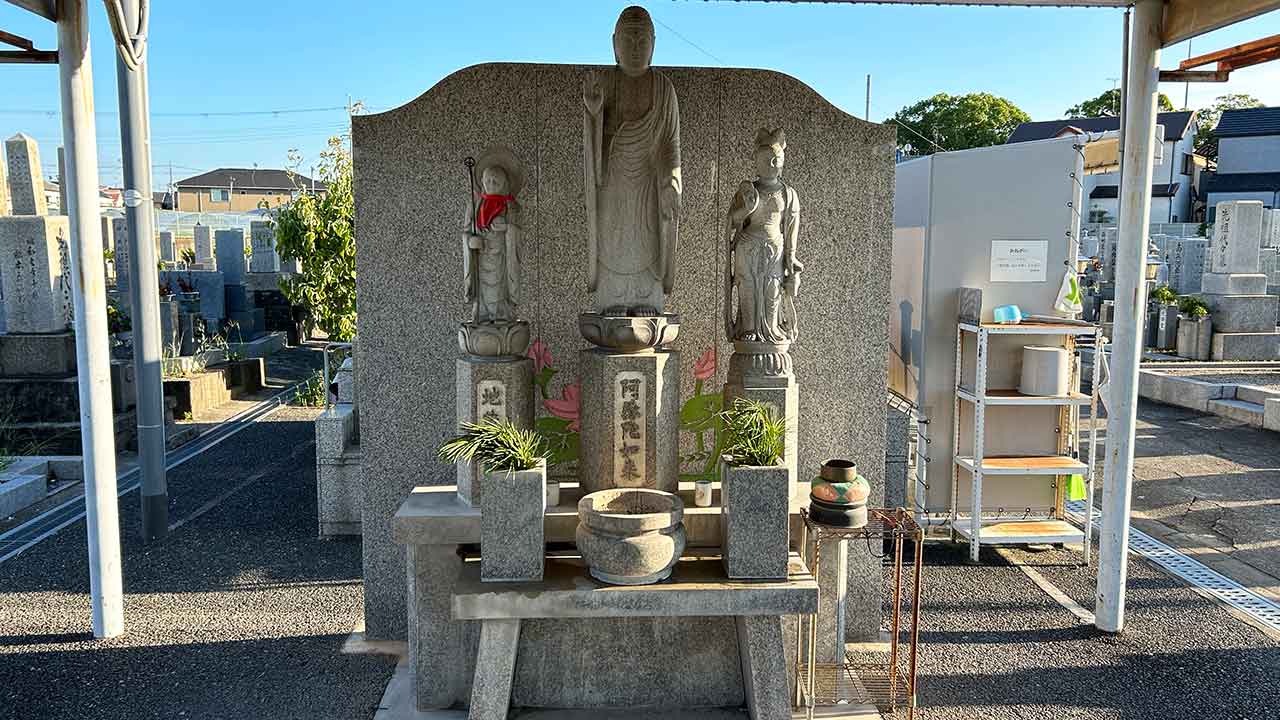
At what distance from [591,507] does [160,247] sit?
21426 millimetres

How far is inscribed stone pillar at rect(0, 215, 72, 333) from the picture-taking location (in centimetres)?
955

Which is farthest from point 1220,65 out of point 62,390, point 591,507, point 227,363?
point 227,363

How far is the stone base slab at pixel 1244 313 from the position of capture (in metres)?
15.4

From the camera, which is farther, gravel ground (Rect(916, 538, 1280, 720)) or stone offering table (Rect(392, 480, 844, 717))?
gravel ground (Rect(916, 538, 1280, 720))

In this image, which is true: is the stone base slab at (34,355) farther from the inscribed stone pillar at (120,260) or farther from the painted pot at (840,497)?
the painted pot at (840,497)

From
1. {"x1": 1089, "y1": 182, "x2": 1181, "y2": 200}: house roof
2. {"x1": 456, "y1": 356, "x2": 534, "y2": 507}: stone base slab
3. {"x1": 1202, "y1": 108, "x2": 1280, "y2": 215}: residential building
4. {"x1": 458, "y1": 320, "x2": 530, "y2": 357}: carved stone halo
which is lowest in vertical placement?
{"x1": 456, "y1": 356, "x2": 534, "y2": 507}: stone base slab

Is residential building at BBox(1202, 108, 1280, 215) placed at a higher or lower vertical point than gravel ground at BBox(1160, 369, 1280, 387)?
higher

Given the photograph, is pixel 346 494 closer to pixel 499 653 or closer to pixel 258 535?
pixel 258 535

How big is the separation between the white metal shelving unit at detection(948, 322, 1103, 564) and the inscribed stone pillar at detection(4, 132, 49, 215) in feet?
31.8

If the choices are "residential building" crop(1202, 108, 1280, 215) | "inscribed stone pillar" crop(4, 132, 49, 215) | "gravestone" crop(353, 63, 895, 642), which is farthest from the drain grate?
"residential building" crop(1202, 108, 1280, 215)

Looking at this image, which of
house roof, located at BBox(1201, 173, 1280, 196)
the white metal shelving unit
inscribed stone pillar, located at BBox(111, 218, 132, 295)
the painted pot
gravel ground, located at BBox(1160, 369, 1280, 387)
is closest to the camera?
the painted pot

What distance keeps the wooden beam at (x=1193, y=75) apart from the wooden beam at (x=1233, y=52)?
4 centimetres

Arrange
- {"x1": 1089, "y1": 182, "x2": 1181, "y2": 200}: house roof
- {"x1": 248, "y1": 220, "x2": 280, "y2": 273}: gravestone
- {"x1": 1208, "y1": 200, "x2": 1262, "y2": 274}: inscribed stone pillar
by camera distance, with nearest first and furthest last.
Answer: {"x1": 1208, "y1": 200, "x2": 1262, "y2": 274}: inscribed stone pillar
{"x1": 248, "y1": 220, "x2": 280, "y2": 273}: gravestone
{"x1": 1089, "y1": 182, "x2": 1181, "y2": 200}: house roof

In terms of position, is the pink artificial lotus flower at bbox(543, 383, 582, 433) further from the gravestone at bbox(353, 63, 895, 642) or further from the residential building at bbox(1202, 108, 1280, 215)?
the residential building at bbox(1202, 108, 1280, 215)
